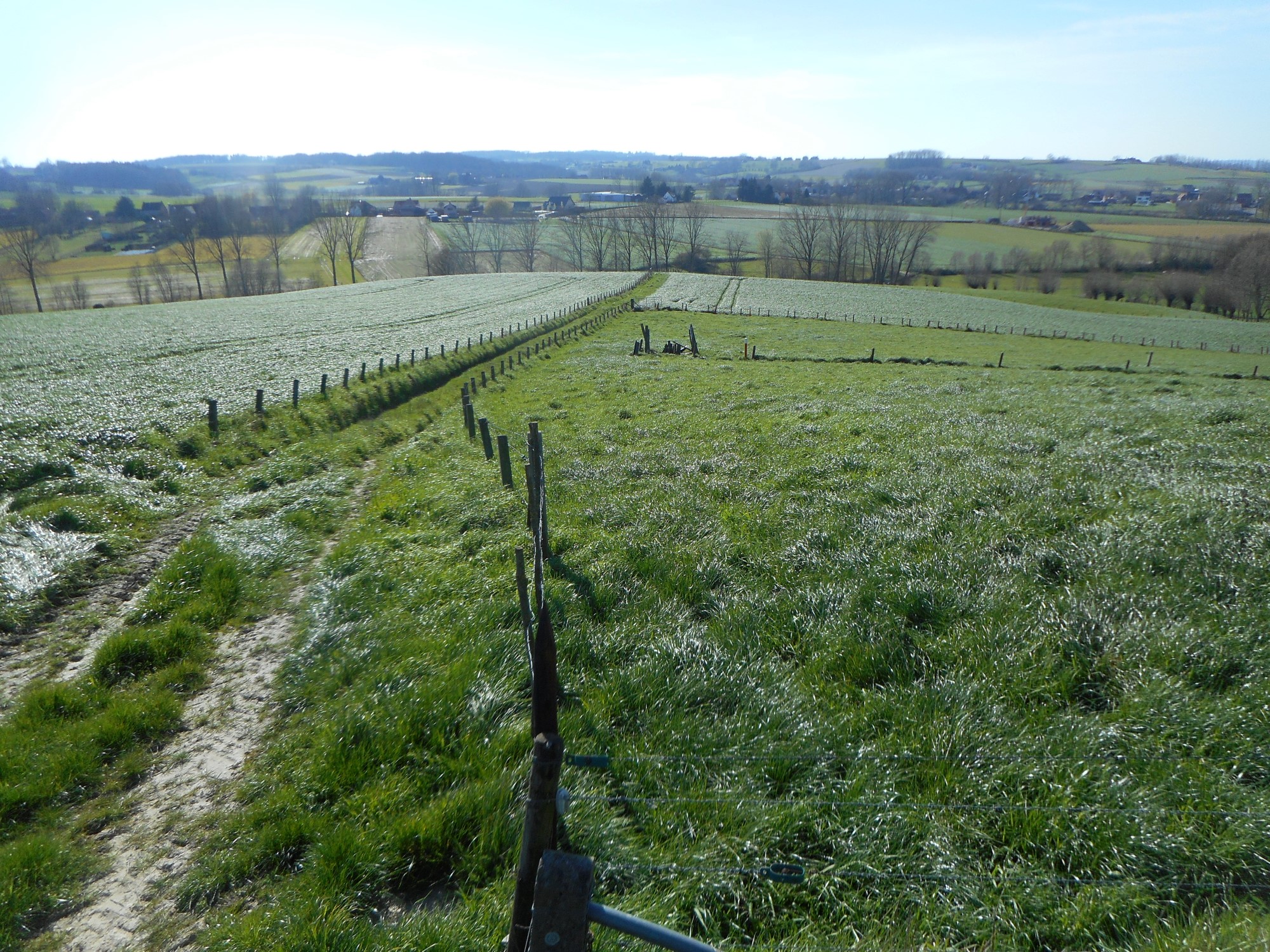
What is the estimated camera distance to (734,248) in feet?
390

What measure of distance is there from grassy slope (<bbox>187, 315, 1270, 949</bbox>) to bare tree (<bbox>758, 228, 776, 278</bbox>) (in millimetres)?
102544

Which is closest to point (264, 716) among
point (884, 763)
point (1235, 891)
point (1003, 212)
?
point (884, 763)

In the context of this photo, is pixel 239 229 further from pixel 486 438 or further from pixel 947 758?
pixel 947 758

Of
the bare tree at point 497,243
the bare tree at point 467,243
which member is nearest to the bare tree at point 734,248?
the bare tree at point 497,243

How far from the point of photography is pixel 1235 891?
443 centimetres

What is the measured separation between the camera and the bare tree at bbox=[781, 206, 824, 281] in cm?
11112

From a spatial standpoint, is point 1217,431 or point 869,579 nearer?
point 869,579

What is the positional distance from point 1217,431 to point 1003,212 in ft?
550

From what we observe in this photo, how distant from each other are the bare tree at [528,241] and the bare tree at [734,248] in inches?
1380

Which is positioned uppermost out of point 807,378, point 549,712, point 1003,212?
point 1003,212

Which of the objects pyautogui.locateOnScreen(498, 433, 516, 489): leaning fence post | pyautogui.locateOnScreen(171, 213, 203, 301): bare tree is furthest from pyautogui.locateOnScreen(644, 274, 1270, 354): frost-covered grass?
pyautogui.locateOnScreen(171, 213, 203, 301): bare tree

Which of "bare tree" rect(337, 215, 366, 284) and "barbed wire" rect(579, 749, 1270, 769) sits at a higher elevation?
"bare tree" rect(337, 215, 366, 284)

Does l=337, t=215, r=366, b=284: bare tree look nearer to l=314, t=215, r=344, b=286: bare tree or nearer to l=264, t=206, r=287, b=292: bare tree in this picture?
l=314, t=215, r=344, b=286: bare tree

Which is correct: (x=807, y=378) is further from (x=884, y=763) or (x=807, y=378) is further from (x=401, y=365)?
(x=884, y=763)
